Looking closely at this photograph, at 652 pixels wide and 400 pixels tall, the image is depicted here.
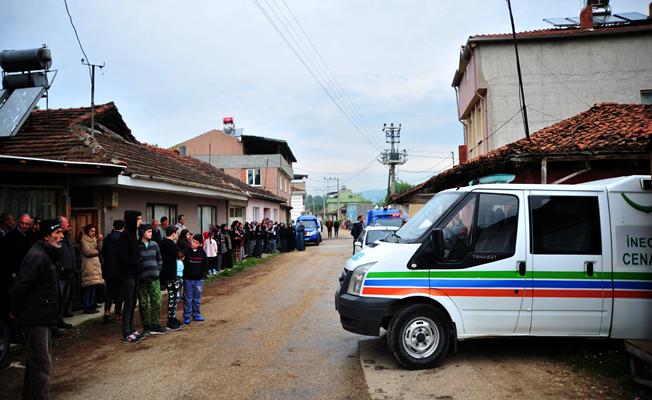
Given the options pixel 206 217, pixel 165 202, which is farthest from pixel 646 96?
pixel 165 202

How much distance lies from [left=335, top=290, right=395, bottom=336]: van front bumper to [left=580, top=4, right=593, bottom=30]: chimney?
20.7 meters

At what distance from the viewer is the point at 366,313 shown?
568cm

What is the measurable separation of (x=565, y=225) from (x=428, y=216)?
168 cm

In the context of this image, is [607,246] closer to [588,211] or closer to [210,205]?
[588,211]

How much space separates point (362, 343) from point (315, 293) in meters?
4.61

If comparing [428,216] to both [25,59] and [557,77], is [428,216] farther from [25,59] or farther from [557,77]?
[557,77]

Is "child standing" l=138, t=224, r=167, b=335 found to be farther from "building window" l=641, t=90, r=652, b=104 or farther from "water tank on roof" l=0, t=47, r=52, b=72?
"building window" l=641, t=90, r=652, b=104

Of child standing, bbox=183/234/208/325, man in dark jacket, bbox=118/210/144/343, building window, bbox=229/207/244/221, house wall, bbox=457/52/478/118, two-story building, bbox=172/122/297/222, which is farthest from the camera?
two-story building, bbox=172/122/297/222

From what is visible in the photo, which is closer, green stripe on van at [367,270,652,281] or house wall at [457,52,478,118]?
green stripe on van at [367,270,652,281]

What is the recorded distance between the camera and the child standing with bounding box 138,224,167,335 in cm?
746

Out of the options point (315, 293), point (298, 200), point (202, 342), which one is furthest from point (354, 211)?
point (202, 342)

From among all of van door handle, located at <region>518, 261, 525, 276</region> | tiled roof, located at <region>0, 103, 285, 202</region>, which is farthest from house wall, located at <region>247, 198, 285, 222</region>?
van door handle, located at <region>518, 261, 525, 276</region>

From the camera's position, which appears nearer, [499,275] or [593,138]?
[499,275]

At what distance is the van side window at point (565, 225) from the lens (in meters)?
5.77
